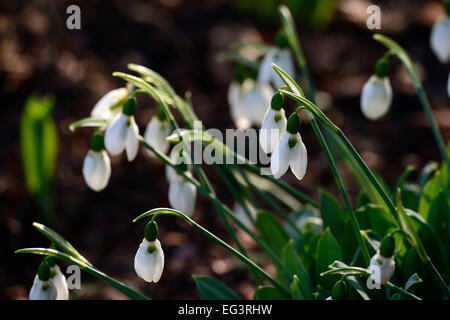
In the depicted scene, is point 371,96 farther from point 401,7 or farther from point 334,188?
point 401,7

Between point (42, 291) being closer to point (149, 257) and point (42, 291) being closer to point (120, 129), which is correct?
point (149, 257)

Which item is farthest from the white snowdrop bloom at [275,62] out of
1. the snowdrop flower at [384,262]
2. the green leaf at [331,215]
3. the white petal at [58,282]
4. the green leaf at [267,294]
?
the white petal at [58,282]

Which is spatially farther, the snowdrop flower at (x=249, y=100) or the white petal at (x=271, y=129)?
the snowdrop flower at (x=249, y=100)

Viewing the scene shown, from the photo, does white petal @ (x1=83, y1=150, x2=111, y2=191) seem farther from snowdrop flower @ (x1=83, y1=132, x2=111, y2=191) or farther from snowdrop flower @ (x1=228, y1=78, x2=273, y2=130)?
snowdrop flower @ (x1=228, y1=78, x2=273, y2=130)

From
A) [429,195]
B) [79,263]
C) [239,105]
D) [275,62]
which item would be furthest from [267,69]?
[79,263]

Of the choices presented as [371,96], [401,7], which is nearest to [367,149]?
[401,7]

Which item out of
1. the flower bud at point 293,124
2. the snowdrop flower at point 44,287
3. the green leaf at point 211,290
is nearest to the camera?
the flower bud at point 293,124

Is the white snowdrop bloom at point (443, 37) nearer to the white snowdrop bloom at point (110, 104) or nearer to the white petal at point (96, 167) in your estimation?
the white snowdrop bloom at point (110, 104)
